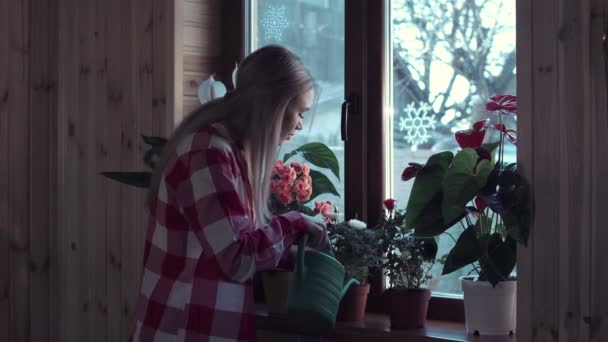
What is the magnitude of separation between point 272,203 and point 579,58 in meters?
0.95

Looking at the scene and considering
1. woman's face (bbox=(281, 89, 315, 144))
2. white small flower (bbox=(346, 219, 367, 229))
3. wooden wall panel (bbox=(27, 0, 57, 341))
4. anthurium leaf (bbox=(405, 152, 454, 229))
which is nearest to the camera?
woman's face (bbox=(281, 89, 315, 144))

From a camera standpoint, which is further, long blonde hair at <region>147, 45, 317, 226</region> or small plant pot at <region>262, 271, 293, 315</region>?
small plant pot at <region>262, 271, 293, 315</region>

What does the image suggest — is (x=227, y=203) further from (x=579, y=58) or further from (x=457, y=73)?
(x=457, y=73)

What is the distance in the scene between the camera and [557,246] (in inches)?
64.3

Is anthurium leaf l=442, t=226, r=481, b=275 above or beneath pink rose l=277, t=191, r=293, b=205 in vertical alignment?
beneath

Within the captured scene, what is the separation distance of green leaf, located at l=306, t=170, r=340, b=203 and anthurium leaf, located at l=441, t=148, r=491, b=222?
573 millimetres

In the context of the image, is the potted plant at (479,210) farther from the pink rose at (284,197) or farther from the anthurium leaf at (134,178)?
the anthurium leaf at (134,178)

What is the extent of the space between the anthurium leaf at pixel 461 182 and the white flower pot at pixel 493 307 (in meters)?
0.20

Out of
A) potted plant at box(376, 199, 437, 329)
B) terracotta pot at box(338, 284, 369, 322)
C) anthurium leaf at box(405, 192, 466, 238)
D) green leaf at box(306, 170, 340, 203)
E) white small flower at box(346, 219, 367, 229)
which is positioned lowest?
terracotta pot at box(338, 284, 369, 322)

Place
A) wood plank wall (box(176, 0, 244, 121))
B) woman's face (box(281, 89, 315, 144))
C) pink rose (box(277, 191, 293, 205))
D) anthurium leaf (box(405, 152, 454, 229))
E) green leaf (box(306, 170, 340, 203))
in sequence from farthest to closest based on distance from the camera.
→ wood plank wall (box(176, 0, 244, 121))
green leaf (box(306, 170, 340, 203))
pink rose (box(277, 191, 293, 205))
anthurium leaf (box(405, 152, 454, 229))
woman's face (box(281, 89, 315, 144))

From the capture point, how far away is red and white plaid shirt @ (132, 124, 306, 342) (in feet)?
4.95

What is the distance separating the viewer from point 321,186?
91.8 inches

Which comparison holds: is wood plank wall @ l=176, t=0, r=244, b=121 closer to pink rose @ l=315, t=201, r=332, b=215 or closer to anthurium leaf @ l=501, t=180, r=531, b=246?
pink rose @ l=315, t=201, r=332, b=215

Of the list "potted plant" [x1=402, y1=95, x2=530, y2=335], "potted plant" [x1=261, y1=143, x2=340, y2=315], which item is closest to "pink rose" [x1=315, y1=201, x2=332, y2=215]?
"potted plant" [x1=261, y1=143, x2=340, y2=315]
